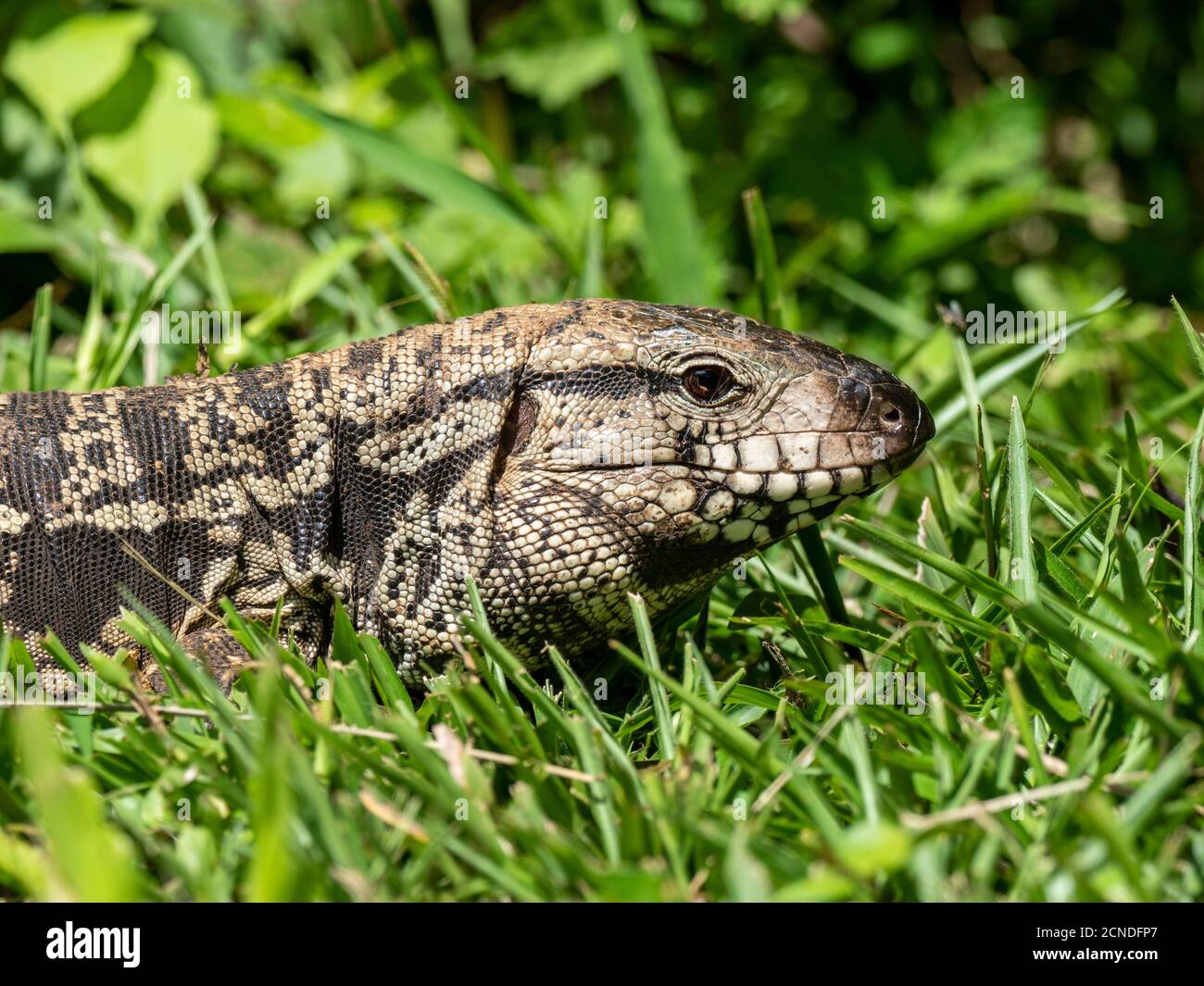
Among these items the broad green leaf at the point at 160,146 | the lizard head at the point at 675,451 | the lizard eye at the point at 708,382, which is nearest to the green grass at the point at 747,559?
the broad green leaf at the point at 160,146

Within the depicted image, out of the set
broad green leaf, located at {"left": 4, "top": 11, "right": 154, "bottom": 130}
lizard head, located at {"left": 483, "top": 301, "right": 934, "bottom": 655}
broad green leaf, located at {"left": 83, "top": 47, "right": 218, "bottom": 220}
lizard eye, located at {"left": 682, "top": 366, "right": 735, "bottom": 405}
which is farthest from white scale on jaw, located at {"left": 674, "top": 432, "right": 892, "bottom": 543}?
broad green leaf, located at {"left": 4, "top": 11, "right": 154, "bottom": 130}

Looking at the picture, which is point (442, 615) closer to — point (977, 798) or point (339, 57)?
point (977, 798)

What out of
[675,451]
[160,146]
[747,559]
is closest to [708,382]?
[675,451]

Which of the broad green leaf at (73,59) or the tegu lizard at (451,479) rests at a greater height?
the broad green leaf at (73,59)

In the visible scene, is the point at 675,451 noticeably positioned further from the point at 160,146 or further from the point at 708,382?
the point at 160,146

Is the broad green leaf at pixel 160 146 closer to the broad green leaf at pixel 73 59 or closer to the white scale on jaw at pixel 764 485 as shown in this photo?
the broad green leaf at pixel 73 59

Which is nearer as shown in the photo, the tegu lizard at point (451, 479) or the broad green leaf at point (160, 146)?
the tegu lizard at point (451, 479)

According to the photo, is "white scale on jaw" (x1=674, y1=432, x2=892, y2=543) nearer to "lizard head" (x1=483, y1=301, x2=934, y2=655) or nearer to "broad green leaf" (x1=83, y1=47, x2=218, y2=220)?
"lizard head" (x1=483, y1=301, x2=934, y2=655)
